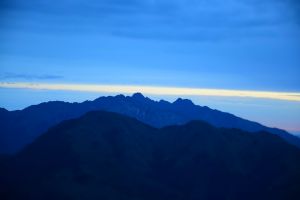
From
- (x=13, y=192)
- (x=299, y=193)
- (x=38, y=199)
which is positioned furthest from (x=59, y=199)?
(x=299, y=193)

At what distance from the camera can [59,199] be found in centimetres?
19275

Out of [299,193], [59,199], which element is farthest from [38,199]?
[299,193]

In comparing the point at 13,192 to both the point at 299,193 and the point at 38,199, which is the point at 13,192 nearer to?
the point at 38,199

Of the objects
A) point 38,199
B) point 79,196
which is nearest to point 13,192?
point 38,199

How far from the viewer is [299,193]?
7781 inches

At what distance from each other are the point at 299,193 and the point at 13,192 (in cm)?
12958

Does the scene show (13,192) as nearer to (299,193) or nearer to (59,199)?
(59,199)

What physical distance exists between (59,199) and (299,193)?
4224 inches

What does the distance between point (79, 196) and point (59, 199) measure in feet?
34.1

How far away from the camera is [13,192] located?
19975cm

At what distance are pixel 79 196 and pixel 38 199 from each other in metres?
18.2

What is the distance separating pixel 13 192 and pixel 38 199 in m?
14.8

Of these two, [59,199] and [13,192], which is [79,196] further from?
[13,192]

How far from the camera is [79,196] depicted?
200 meters
